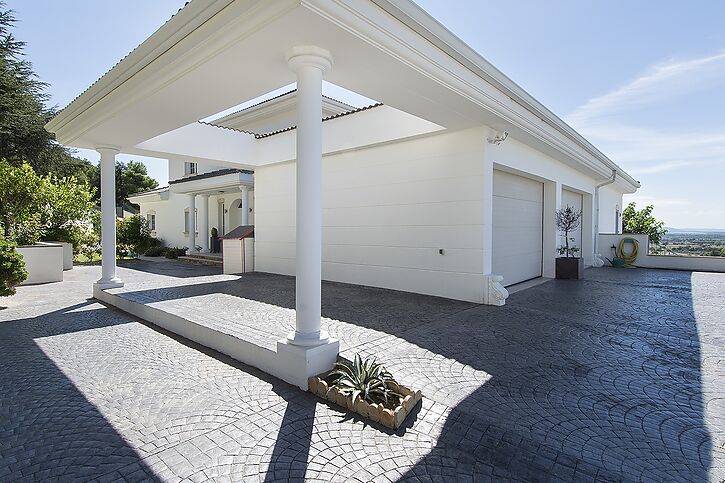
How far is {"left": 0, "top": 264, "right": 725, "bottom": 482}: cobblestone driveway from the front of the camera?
2.34m

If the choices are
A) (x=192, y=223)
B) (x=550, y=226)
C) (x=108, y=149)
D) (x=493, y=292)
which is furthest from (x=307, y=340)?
(x=192, y=223)

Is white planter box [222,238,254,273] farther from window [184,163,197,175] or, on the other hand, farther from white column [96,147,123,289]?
window [184,163,197,175]

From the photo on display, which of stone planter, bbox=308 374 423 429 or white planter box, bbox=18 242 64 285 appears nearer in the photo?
stone planter, bbox=308 374 423 429

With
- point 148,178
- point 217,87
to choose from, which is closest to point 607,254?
point 217,87

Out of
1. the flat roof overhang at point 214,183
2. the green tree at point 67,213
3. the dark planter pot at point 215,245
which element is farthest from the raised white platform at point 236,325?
the dark planter pot at point 215,245

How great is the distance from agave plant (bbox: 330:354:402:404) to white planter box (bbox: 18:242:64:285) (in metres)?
10.5

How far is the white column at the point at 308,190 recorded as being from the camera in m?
3.72

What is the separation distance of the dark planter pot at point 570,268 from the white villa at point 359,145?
0.76ft

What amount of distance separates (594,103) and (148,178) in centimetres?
3737

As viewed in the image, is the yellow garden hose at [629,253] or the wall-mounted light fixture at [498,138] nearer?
the wall-mounted light fixture at [498,138]

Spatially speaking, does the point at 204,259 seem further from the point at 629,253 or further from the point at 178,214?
the point at 629,253

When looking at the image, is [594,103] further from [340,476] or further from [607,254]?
[340,476]

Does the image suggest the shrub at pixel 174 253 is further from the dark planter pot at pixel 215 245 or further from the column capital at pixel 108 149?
the column capital at pixel 108 149

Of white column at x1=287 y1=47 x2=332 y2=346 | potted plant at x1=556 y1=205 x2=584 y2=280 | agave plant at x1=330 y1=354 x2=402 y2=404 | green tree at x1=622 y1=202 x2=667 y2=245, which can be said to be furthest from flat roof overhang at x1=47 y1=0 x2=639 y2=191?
green tree at x1=622 y1=202 x2=667 y2=245
